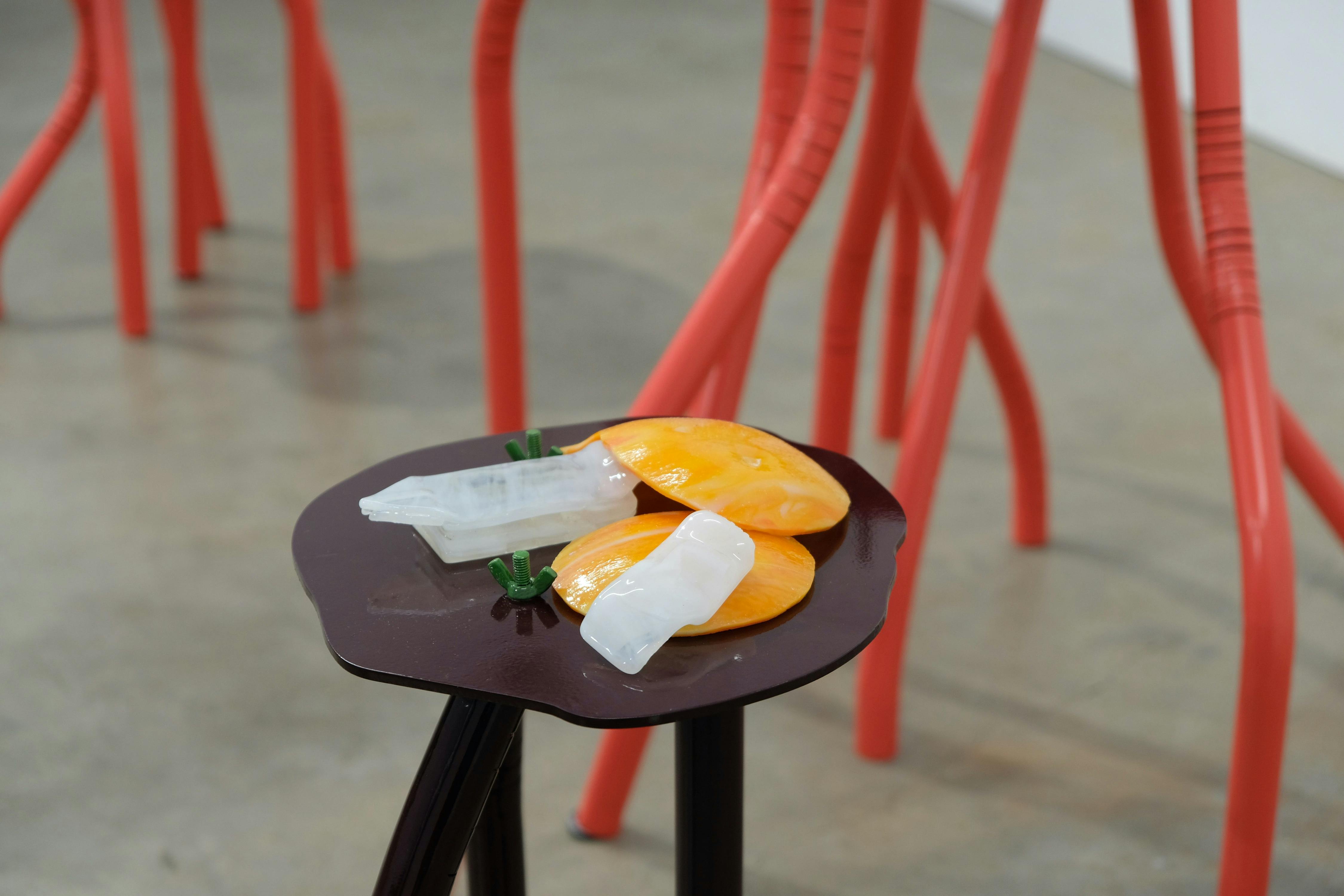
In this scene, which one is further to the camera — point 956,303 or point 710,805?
point 956,303

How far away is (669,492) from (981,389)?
2.06 metres

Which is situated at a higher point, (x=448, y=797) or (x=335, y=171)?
(x=335, y=171)

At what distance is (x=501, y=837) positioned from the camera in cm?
123

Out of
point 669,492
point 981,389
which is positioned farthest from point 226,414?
point 669,492

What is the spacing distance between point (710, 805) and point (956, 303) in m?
0.88

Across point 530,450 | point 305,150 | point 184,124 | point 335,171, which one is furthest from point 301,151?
point 530,450

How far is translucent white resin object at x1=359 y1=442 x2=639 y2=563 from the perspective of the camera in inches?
40.5

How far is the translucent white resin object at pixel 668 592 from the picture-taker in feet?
2.98

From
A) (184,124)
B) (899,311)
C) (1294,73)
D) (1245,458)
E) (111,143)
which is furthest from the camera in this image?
(1294,73)

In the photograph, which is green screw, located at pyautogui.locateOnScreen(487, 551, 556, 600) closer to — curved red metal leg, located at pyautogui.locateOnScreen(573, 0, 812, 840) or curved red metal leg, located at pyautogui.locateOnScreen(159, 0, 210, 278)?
curved red metal leg, located at pyautogui.locateOnScreen(573, 0, 812, 840)

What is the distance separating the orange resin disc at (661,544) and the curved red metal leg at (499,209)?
981 millimetres

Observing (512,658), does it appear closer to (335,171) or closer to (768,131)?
(768,131)

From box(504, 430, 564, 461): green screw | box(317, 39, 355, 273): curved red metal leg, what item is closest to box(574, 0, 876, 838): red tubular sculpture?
box(504, 430, 564, 461): green screw

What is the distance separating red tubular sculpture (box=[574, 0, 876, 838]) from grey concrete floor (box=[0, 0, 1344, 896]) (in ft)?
2.08
